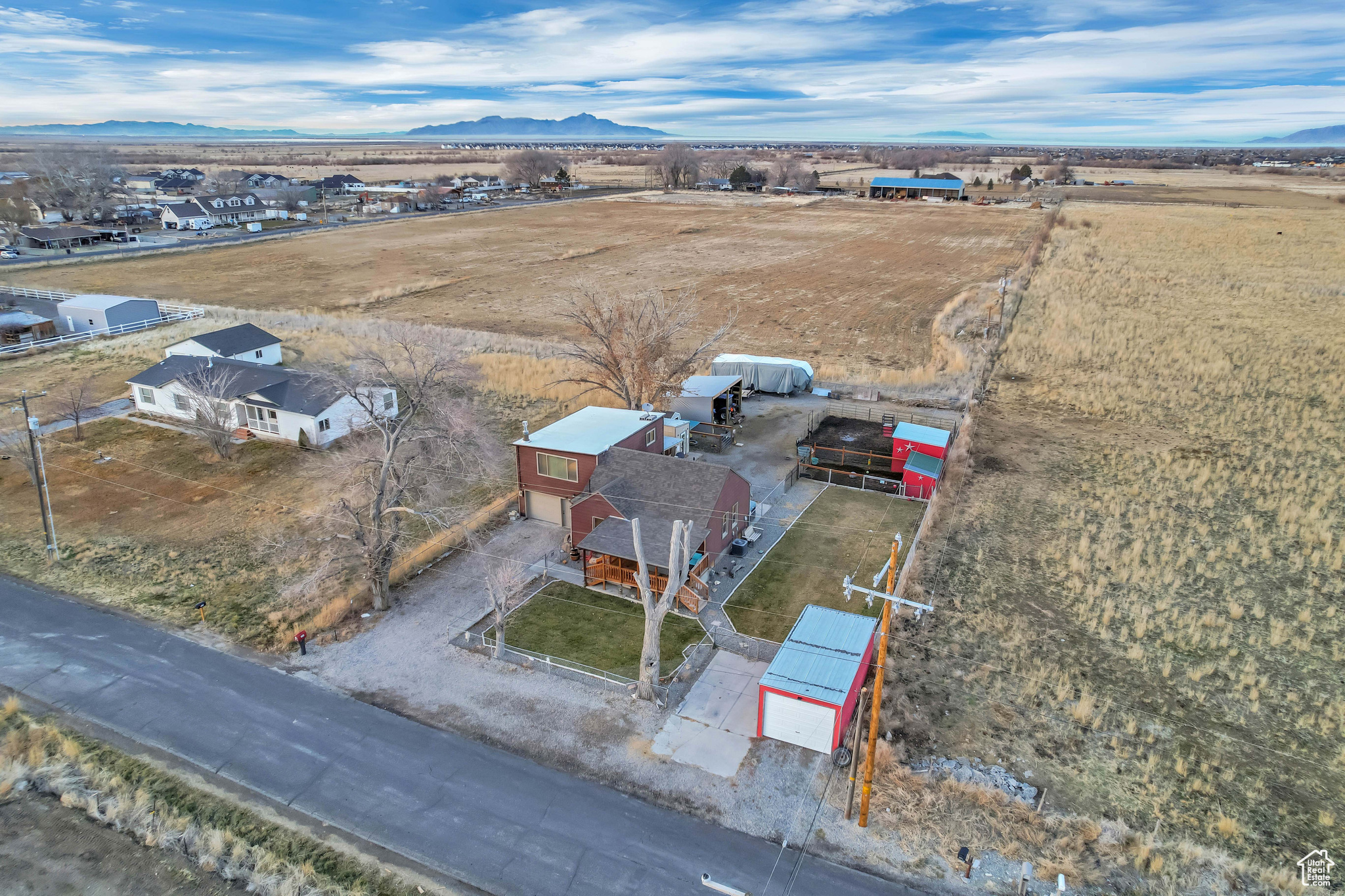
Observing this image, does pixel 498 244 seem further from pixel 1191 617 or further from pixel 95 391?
pixel 1191 617

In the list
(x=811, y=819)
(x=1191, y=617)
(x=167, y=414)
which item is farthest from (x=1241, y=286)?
(x=167, y=414)

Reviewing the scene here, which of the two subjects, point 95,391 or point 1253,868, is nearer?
point 1253,868

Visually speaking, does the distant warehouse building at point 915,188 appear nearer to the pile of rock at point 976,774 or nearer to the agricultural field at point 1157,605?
the agricultural field at point 1157,605

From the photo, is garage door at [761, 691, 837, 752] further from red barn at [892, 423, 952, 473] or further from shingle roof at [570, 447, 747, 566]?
red barn at [892, 423, 952, 473]

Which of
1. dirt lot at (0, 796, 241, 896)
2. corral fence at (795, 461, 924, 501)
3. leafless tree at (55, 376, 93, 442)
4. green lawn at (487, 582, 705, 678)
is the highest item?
leafless tree at (55, 376, 93, 442)

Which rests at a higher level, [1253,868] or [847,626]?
[847,626]

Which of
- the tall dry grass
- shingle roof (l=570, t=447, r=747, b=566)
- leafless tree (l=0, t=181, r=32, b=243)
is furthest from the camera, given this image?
leafless tree (l=0, t=181, r=32, b=243)

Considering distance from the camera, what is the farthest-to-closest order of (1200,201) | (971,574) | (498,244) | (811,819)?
(1200,201) → (498,244) → (971,574) → (811,819)

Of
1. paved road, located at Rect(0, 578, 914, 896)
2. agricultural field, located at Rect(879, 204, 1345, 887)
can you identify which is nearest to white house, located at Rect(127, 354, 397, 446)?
paved road, located at Rect(0, 578, 914, 896)
